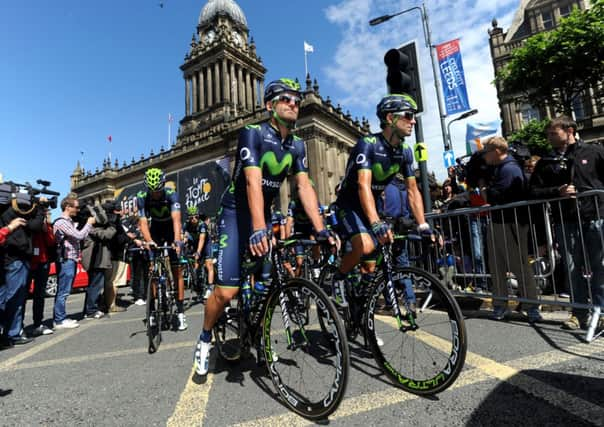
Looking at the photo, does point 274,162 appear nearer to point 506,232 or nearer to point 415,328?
point 415,328

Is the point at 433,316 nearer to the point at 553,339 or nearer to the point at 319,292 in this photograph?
the point at 319,292

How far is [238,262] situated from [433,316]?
158 centimetres

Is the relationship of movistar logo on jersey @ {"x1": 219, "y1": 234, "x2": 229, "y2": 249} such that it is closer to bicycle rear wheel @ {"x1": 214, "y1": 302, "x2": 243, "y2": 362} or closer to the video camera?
bicycle rear wheel @ {"x1": 214, "y1": 302, "x2": 243, "y2": 362}

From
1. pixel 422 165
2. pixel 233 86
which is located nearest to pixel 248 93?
pixel 233 86

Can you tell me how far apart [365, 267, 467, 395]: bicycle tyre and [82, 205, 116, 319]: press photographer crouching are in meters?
6.11

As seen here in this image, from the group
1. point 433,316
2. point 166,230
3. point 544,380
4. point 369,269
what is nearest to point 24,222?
point 166,230

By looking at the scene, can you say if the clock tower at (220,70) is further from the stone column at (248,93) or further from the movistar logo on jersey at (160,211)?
the movistar logo on jersey at (160,211)

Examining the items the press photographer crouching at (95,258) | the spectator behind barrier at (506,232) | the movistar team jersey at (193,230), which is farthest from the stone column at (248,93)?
the spectator behind barrier at (506,232)

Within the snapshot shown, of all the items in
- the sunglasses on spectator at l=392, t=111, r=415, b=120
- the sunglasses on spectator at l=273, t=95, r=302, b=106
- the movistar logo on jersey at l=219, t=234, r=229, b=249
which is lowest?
the movistar logo on jersey at l=219, t=234, r=229, b=249

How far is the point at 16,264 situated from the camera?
15.7 ft

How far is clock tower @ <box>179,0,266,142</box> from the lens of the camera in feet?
188

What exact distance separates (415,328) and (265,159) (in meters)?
1.79

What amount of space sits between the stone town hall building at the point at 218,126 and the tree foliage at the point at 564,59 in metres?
19.0

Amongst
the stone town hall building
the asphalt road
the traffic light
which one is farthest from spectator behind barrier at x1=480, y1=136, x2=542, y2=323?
the stone town hall building
